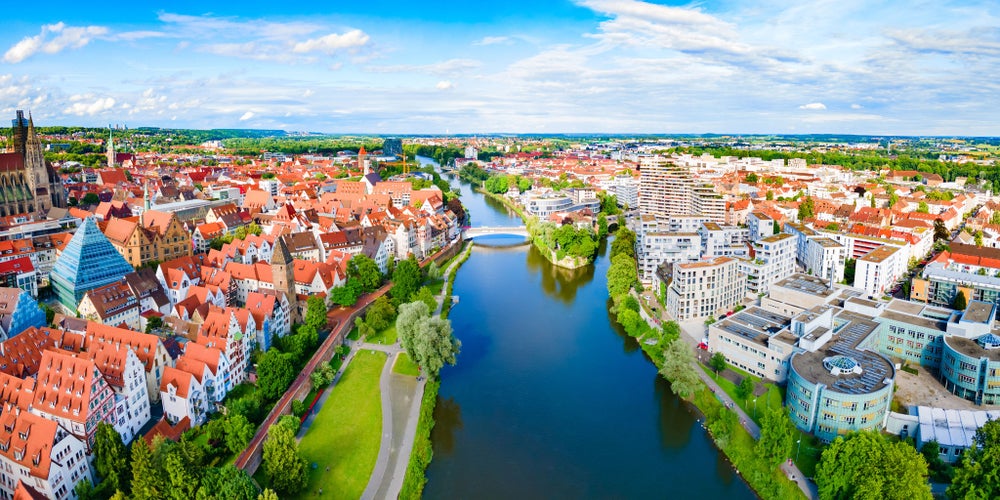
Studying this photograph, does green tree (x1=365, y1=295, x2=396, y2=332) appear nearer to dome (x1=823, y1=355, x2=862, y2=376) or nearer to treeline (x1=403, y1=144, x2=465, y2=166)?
dome (x1=823, y1=355, x2=862, y2=376)

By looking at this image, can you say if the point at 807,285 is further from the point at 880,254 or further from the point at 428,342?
the point at 428,342

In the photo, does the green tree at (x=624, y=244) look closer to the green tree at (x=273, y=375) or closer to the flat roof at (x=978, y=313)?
the flat roof at (x=978, y=313)

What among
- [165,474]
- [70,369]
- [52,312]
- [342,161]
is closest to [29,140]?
[52,312]

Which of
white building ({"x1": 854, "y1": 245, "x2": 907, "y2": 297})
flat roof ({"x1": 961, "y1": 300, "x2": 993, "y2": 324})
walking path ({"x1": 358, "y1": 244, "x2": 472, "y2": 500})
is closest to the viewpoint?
walking path ({"x1": 358, "y1": 244, "x2": 472, "y2": 500})

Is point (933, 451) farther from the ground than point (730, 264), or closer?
closer

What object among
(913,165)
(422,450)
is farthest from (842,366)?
(913,165)

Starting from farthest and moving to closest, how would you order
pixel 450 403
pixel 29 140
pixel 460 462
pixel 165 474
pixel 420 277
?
pixel 29 140
pixel 420 277
pixel 450 403
pixel 460 462
pixel 165 474

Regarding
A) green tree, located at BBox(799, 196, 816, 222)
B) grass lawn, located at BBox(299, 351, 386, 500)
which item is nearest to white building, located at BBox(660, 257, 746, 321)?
grass lawn, located at BBox(299, 351, 386, 500)

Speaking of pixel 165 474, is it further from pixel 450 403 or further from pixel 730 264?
pixel 730 264
